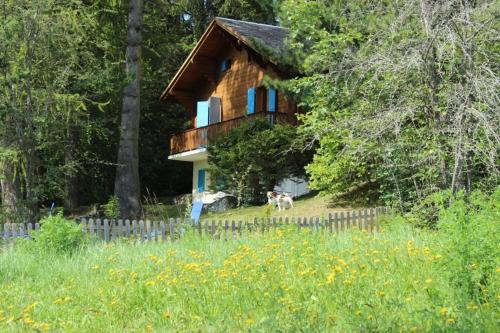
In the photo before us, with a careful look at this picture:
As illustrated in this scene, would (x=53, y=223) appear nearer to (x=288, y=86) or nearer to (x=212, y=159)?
(x=288, y=86)

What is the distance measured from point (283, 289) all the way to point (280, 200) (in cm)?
1396

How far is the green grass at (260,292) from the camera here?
499 cm

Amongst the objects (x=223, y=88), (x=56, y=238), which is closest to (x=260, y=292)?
(x=56, y=238)

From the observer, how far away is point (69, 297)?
20.8ft

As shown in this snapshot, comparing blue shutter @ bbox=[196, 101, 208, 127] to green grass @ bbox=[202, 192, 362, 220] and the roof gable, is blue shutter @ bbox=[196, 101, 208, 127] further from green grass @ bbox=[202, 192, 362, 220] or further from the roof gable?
green grass @ bbox=[202, 192, 362, 220]

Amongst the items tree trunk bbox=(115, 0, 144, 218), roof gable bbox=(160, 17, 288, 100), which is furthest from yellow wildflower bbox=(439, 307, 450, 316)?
roof gable bbox=(160, 17, 288, 100)

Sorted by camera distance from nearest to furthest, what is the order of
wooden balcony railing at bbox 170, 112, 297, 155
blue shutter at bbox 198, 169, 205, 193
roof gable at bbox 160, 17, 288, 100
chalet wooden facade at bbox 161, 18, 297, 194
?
wooden balcony railing at bbox 170, 112, 297, 155 < roof gable at bbox 160, 17, 288, 100 < chalet wooden facade at bbox 161, 18, 297, 194 < blue shutter at bbox 198, 169, 205, 193

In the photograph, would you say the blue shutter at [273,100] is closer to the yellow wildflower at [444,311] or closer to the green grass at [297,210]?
the green grass at [297,210]

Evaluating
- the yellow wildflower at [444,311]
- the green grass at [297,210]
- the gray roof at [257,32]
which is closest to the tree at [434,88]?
the yellow wildflower at [444,311]

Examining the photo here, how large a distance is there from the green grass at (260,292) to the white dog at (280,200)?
437 inches

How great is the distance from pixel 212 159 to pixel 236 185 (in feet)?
5.63

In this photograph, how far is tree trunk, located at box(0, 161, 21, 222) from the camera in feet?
49.9

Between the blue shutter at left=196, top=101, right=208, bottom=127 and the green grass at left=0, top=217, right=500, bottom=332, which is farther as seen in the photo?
the blue shutter at left=196, top=101, right=208, bottom=127

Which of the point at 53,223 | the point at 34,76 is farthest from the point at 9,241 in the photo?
the point at 34,76
